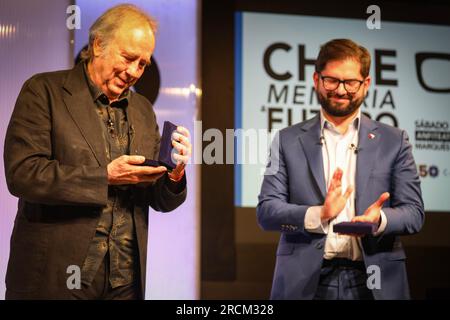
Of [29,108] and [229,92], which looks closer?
[29,108]

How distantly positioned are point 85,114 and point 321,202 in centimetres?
117

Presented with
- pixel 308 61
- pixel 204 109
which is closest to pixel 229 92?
pixel 204 109

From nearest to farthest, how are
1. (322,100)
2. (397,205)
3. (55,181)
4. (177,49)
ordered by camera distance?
(55,181) < (397,205) < (322,100) < (177,49)

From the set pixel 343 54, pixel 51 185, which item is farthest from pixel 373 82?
pixel 51 185

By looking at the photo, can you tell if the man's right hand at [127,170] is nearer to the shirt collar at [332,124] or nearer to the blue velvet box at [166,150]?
the blue velvet box at [166,150]

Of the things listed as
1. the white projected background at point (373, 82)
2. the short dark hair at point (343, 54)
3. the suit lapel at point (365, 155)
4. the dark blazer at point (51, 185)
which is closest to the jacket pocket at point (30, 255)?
the dark blazer at point (51, 185)

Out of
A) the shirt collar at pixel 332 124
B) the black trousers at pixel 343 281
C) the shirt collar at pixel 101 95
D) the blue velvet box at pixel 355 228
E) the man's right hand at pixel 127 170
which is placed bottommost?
the black trousers at pixel 343 281

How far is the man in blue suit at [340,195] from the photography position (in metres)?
2.73

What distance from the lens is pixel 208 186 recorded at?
3.91m

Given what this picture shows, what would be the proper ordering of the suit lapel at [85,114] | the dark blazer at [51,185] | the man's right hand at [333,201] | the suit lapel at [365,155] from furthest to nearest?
the suit lapel at [365,155], the man's right hand at [333,201], the suit lapel at [85,114], the dark blazer at [51,185]

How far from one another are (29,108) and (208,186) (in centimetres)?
170

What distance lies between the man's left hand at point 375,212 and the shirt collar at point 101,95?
3.76ft

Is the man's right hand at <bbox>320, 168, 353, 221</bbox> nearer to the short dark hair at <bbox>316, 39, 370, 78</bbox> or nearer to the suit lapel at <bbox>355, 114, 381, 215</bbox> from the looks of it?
the suit lapel at <bbox>355, 114, 381, 215</bbox>
